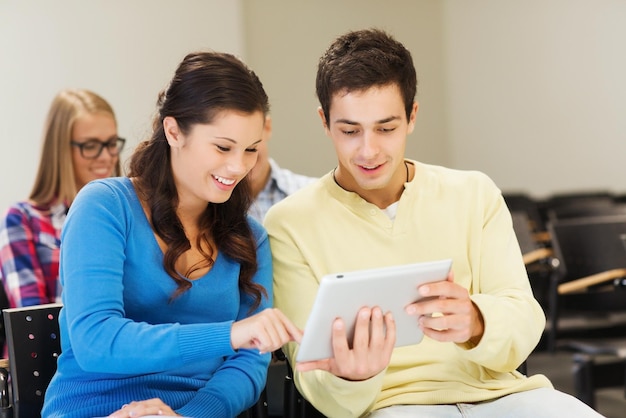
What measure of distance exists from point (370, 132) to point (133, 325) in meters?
0.69

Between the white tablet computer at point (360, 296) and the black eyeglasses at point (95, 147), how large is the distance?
1.80 m

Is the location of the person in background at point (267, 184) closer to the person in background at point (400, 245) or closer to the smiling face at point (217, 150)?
the person in background at point (400, 245)

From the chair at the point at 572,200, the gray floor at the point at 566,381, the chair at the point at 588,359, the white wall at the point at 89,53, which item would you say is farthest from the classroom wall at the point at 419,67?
the chair at the point at 588,359

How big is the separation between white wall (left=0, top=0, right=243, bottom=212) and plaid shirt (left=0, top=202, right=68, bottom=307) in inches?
81.9

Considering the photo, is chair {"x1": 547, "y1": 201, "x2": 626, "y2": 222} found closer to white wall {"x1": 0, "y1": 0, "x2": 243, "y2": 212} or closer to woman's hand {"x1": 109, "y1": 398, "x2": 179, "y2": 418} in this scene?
white wall {"x1": 0, "y1": 0, "x2": 243, "y2": 212}

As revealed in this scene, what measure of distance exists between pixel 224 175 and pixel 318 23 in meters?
5.43

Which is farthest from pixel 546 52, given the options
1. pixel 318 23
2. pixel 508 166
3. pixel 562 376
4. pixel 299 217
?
pixel 299 217

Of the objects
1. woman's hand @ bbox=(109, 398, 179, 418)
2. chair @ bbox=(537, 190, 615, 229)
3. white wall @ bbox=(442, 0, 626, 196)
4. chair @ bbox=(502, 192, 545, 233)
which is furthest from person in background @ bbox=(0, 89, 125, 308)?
white wall @ bbox=(442, 0, 626, 196)

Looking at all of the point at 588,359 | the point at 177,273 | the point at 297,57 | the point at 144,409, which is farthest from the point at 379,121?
the point at 297,57

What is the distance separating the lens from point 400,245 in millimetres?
2080

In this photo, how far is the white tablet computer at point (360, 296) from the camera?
156cm

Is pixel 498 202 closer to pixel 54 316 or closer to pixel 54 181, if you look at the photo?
pixel 54 316

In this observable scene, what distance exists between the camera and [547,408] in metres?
1.86

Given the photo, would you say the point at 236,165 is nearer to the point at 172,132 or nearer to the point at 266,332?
the point at 172,132
